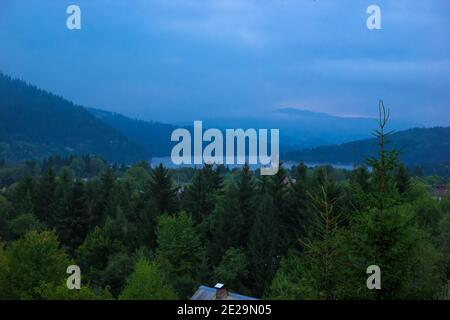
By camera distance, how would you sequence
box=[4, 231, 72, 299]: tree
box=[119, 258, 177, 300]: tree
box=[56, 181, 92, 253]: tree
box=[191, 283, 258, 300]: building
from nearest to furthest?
1. box=[191, 283, 258, 300]: building
2. box=[119, 258, 177, 300]: tree
3. box=[4, 231, 72, 299]: tree
4. box=[56, 181, 92, 253]: tree

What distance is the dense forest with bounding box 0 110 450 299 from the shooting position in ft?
42.5

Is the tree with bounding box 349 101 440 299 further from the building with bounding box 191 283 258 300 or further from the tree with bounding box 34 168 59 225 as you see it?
the tree with bounding box 34 168 59 225

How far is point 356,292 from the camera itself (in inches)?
496

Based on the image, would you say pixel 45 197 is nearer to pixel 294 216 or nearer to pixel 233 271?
pixel 233 271

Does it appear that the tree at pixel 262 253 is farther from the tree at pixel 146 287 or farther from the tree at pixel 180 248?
the tree at pixel 146 287

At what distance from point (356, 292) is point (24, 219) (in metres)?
40.9

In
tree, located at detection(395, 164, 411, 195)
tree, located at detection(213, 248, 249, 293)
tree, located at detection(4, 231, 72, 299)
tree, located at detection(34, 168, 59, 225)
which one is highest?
tree, located at detection(395, 164, 411, 195)

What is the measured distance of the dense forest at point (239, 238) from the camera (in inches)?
510

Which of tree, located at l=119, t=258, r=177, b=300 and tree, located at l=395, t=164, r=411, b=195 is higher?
tree, located at l=395, t=164, r=411, b=195

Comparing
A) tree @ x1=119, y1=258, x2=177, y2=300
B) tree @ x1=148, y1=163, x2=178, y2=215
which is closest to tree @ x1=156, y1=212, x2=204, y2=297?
tree @ x1=119, y1=258, x2=177, y2=300

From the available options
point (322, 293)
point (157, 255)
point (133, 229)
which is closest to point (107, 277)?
point (157, 255)

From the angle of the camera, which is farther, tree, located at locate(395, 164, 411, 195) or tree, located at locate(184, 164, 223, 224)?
tree, located at locate(184, 164, 223, 224)

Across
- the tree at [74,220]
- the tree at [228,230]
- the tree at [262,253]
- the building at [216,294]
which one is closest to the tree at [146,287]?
the building at [216,294]
